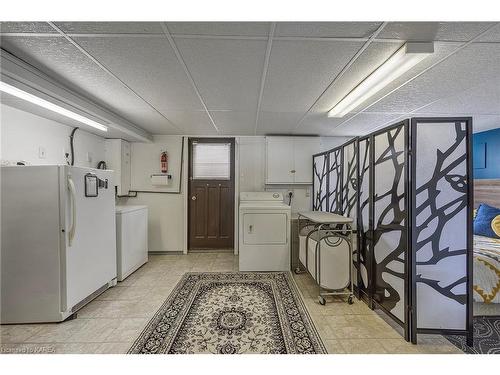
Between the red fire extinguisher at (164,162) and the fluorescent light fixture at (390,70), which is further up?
the fluorescent light fixture at (390,70)

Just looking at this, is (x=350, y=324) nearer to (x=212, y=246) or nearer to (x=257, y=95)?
(x=257, y=95)

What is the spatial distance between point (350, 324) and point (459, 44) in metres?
2.29

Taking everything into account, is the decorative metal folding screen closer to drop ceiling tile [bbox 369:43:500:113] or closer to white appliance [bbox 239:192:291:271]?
drop ceiling tile [bbox 369:43:500:113]

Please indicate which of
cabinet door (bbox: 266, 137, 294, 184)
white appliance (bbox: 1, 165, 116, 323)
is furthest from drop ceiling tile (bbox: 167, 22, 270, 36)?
cabinet door (bbox: 266, 137, 294, 184)

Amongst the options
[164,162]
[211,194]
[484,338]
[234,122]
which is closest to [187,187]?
[211,194]

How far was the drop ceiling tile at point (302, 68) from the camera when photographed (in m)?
1.50

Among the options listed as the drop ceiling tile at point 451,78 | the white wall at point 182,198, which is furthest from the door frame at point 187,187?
the drop ceiling tile at point 451,78

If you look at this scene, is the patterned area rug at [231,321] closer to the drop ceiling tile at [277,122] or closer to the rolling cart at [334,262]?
the rolling cart at [334,262]

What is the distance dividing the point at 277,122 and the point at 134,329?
293 cm

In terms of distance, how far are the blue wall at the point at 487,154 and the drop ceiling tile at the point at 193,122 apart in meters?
4.04

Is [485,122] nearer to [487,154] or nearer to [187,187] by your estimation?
[487,154]

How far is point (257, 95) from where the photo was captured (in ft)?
7.54

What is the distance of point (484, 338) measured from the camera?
187 cm

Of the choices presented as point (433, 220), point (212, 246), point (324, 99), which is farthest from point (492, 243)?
point (212, 246)
